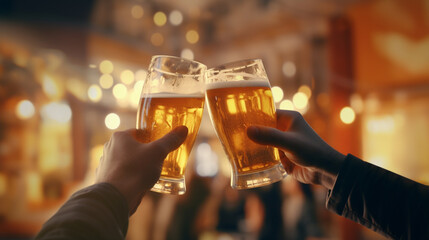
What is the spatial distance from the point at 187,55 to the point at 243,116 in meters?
6.25

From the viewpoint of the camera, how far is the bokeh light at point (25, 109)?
4820 mm

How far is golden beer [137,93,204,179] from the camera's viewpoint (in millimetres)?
1075

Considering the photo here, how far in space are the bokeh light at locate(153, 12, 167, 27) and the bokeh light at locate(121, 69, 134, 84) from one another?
51.8 inches

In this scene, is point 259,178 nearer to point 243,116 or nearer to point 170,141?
point 243,116

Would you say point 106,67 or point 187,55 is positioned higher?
point 187,55

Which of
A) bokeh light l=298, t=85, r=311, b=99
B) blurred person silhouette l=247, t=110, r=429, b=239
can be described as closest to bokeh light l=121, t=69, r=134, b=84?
bokeh light l=298, t=85, r=311, b=99

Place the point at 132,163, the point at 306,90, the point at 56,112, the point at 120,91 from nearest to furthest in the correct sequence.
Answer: the point at 132,163, the point at 56,112, the point at 120,91, the point at 306,90

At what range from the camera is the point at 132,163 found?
90cm

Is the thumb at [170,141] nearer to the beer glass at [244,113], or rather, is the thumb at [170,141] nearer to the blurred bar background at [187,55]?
the beer glass at [244,113]

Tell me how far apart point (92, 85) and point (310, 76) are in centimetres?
524

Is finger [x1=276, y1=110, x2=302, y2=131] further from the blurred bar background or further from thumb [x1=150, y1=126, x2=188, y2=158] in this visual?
the blurred bar background

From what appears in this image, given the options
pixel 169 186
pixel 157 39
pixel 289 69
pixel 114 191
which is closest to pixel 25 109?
pixel 157 39

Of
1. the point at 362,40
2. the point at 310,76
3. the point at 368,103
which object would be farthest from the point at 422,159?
the point at 310,76

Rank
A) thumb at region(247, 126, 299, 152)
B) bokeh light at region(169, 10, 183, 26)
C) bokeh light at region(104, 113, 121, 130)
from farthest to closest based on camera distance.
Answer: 1. bokeh light at region(169, 10, 183, 26)
2. bokeh light at region(104, 113, 121, 130)
3. thumb at region(247, 126, 299, 152)
